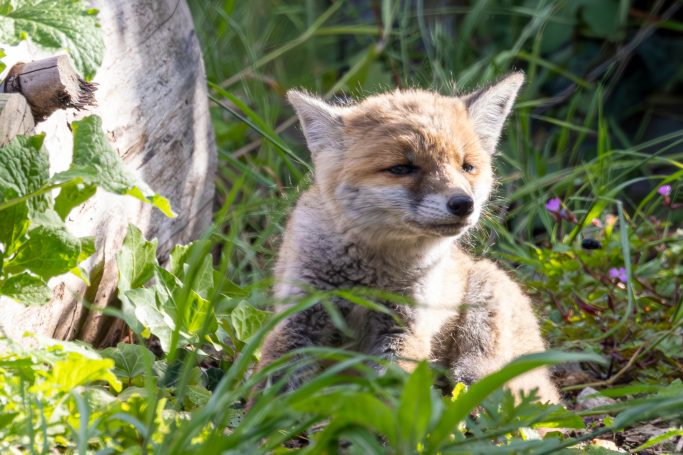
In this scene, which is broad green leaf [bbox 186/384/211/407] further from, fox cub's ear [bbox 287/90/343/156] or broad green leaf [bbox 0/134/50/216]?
fox cub's ear [bbox 287/90/343/156]

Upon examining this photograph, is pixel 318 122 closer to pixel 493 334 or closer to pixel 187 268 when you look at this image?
pixel 187 268

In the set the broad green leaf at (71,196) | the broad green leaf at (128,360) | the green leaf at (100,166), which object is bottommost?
the broad green leaf at (128,360)

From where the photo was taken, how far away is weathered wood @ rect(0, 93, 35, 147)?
124 inches

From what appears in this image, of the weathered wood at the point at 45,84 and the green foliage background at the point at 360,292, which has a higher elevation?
the weathered wood at the point at 45,84

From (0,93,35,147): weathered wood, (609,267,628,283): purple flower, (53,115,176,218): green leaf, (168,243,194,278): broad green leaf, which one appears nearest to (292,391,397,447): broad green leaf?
(53,115,176,218): green leaf

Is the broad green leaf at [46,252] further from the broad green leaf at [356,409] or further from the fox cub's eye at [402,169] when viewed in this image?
the fox cub's eye at [402,169]

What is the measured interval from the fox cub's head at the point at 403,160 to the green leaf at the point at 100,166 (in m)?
1.00

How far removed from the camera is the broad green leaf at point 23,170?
304 centimetres

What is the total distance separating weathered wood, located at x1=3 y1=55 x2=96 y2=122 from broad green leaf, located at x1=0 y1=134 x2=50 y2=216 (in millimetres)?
245

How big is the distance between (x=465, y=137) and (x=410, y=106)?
301 mm

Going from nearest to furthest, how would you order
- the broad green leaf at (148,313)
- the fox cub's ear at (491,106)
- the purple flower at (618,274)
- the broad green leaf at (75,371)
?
the broad green leaf at (75,371)
the broad green leaf at (148,313)
the fox cub's ear at (491,106)
the purple flower at (618,274)

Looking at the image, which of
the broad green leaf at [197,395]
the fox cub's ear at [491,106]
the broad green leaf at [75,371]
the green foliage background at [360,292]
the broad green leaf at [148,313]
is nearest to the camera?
the green foliage background at [360,292]

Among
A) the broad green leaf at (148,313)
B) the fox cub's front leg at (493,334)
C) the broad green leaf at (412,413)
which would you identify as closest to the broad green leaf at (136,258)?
the broad green leaf at (148,313)

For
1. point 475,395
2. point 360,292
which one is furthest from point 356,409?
point 360,292
